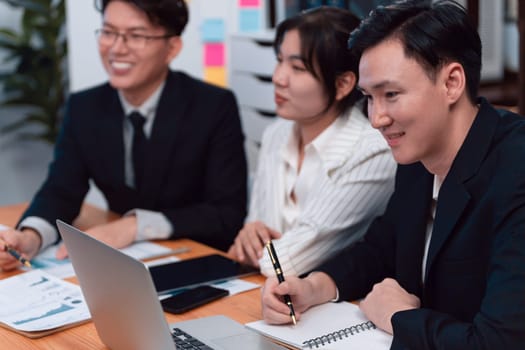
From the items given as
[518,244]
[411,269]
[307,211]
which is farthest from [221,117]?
[518,244]

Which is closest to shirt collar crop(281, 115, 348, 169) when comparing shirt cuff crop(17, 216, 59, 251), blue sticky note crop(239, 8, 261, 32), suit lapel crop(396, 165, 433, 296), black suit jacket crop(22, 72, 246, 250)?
black suit jacket crop(22, 72, 246, 250)

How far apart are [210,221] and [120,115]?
47cm

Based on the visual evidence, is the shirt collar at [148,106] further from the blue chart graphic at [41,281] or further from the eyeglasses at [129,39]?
the blue chart graphic at [41,281]

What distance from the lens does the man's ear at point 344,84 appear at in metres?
2.12

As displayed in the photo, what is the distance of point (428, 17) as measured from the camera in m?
1.48

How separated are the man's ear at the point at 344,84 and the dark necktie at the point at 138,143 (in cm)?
72

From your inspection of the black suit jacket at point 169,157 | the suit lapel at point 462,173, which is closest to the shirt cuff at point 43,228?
the black suit jacket at point 169,157

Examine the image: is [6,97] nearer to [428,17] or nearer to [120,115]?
[120,115]

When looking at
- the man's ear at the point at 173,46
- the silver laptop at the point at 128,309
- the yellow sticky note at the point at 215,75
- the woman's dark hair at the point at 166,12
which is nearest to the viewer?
the silver laptop at the point at 128,309

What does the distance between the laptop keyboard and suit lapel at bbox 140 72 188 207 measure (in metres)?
1.07

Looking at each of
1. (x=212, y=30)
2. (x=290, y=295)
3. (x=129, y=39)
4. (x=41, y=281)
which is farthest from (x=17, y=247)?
(x=212, y=30)

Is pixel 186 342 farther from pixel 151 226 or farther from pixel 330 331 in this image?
pixel 151 226

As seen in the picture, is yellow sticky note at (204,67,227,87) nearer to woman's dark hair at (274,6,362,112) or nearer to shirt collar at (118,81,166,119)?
shirt collar at (118,81,166,119)

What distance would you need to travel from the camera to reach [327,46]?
2.09 m
